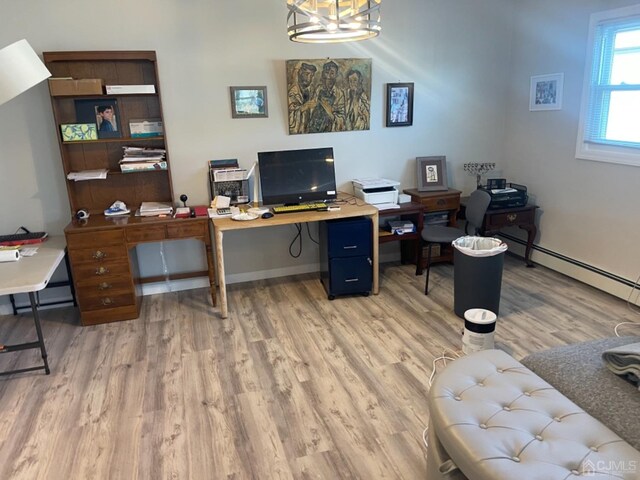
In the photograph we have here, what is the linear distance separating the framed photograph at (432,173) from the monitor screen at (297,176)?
95cm

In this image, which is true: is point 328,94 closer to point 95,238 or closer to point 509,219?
point 509,219

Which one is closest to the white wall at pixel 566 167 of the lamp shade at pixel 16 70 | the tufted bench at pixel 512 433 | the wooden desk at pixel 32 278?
the tufted bench at pixel 512 433

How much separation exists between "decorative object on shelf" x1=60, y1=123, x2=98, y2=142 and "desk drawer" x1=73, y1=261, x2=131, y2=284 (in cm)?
93

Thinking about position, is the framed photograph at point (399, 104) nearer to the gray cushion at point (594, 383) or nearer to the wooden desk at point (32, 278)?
the gray cushion at point (594, 383)

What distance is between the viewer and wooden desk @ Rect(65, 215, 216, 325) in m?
3.35

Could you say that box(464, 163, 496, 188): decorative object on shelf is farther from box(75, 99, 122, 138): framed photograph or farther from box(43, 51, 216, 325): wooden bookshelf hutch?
box(75, 99, 122, 138): framed photograph

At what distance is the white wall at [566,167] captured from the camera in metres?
3.62

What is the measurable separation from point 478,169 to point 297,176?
1.98 m

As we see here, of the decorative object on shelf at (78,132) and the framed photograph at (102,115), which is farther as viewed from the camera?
the framed photograph at (102,115)

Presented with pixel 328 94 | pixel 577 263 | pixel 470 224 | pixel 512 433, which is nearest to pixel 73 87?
pixel 328 94

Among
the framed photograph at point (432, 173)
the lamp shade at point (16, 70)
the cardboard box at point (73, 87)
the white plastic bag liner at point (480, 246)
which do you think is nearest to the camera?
the lamp shade at point (16, 70)

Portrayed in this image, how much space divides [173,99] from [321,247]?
1.69 metres

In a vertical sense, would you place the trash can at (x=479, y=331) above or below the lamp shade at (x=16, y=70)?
below

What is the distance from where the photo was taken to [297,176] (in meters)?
3.90
